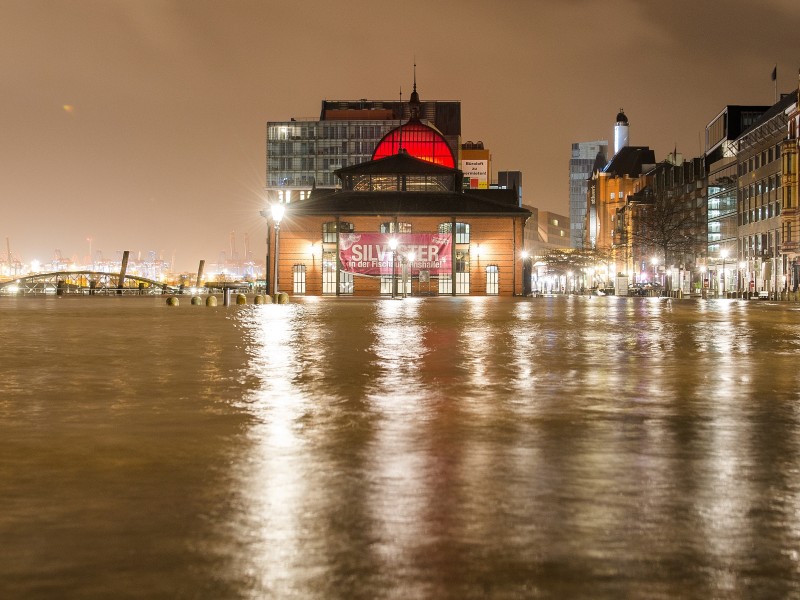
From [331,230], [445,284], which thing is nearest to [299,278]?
[331,230]

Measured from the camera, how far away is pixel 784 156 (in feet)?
265

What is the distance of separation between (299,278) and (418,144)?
93.1ft

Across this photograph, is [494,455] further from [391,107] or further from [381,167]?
[391,107]

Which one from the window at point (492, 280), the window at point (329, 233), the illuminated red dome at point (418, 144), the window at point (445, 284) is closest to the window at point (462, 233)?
the window at point (492, 280)

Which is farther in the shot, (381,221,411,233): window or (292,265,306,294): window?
(292,265,306,294): window

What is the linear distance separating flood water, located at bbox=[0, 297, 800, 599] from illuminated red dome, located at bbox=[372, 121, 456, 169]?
96.4 m

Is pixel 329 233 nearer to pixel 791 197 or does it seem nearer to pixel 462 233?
pixel 462 233

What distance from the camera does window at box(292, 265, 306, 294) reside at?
88250mm

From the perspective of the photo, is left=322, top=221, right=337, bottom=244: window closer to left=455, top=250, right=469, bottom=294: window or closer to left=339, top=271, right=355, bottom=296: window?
left=339, top=271, right=355, bottom=296: window

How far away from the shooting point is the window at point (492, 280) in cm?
8775

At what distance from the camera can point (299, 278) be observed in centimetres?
8856

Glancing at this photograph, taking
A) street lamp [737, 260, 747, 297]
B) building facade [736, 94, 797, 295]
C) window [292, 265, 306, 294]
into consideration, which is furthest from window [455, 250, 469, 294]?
street lamp [737, 260, 747, 297]

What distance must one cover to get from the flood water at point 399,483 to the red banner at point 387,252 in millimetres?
70428

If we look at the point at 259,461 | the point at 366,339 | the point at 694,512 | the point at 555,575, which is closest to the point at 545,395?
the point at 259,461
